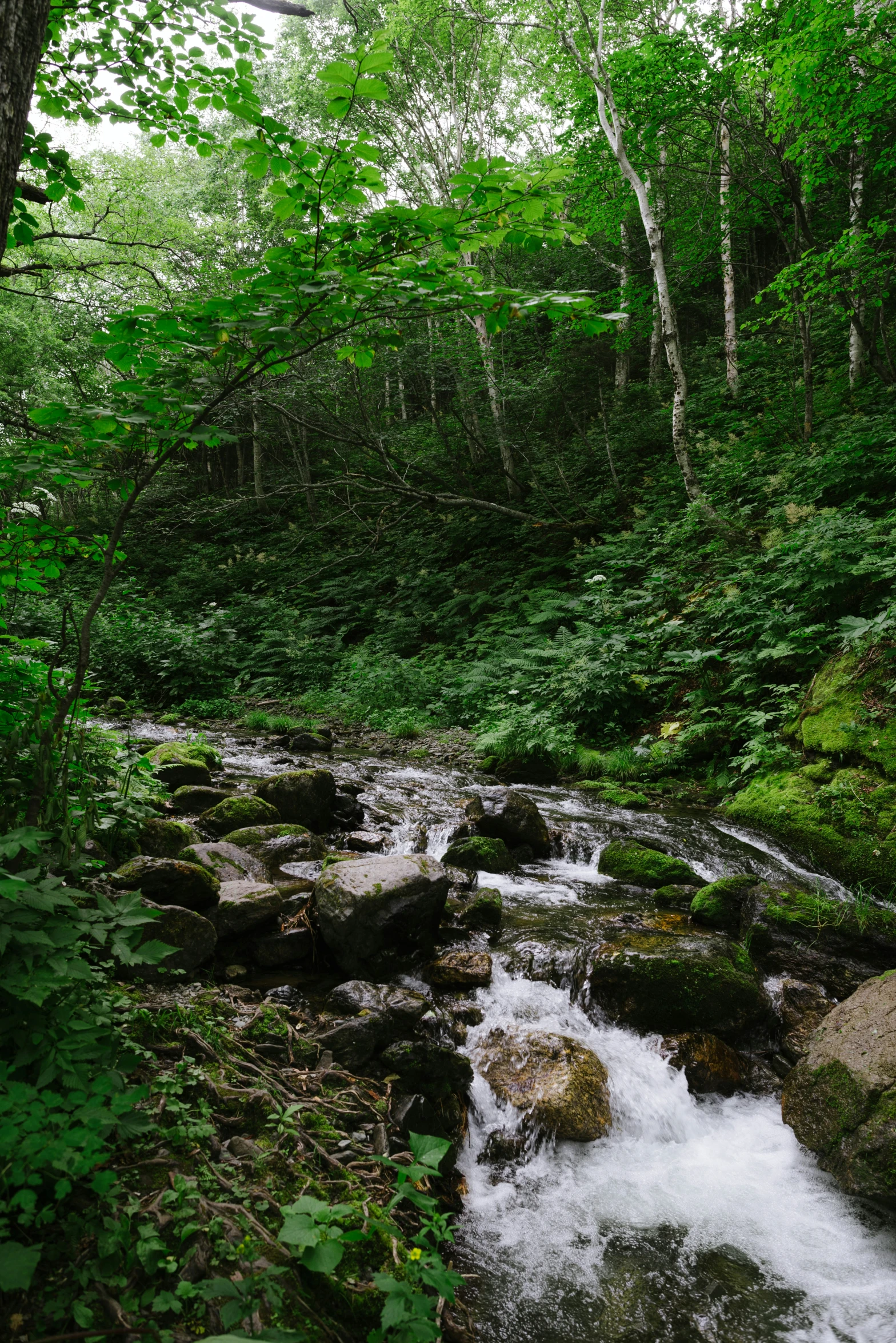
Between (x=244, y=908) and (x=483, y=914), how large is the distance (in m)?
1.86

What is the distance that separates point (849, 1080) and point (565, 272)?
2471cm

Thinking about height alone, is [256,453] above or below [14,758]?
above

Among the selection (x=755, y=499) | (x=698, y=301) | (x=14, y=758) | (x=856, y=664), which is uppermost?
(x=698, y=301)

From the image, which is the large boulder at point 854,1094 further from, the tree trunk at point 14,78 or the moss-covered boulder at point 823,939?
the tree trunk at point 14,78

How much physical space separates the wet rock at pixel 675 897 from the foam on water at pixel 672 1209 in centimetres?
170

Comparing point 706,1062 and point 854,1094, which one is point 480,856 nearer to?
point 706,1062

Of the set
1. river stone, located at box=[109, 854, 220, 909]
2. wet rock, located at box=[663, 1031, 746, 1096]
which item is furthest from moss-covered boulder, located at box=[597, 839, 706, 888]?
river stone, located at box=[109, 854, 220, 909]

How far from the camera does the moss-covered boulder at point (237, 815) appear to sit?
5.90 meters

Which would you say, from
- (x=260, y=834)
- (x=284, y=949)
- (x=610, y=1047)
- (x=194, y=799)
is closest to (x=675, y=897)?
(x=610, y=1047)

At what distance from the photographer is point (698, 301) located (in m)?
22.4

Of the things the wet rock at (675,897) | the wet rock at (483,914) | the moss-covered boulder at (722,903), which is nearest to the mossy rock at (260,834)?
the wet rock at (483,914)

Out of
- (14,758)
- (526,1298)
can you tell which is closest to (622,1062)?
(526,1298)

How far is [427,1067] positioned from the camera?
320 cm

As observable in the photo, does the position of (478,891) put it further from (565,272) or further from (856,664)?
(565,272)
